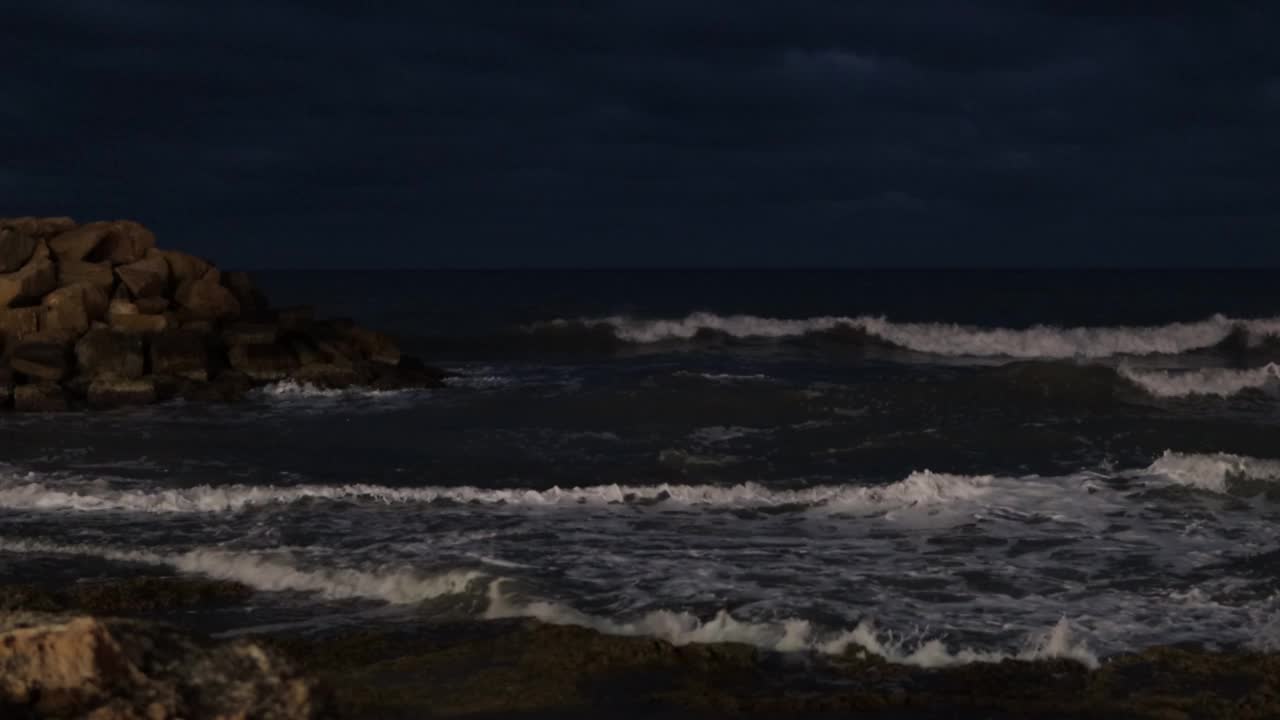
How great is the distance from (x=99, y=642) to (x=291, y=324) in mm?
21079

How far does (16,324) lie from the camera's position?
22.8 meters

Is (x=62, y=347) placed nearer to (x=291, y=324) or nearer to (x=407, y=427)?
(x=291, y=324)

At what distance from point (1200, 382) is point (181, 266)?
63.1 ft

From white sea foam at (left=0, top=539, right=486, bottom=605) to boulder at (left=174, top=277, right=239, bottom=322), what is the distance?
14.2 metres

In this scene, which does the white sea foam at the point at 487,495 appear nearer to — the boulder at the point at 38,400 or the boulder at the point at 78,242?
the boulder at the point at 38,400

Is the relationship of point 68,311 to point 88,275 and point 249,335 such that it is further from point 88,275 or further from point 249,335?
point 249,335

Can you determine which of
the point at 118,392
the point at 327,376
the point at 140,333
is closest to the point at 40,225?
the point at 140,333

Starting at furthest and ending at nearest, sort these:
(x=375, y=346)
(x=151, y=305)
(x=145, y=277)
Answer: (x=375, y=346)
(x=145, y=277)
(x=151, y=305)

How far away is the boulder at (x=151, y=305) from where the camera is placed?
77.8 feet

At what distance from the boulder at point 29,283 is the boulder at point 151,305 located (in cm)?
158

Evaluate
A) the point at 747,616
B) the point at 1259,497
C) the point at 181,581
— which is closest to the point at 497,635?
the point at 747,616

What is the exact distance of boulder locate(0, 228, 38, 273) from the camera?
2428 centimetres

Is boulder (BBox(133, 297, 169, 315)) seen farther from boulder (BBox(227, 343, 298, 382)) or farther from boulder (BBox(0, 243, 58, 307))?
boulder (BBox(0, 243, 58, 307))

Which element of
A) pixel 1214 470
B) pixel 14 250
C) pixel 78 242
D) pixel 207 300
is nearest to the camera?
pixel 1214 470
